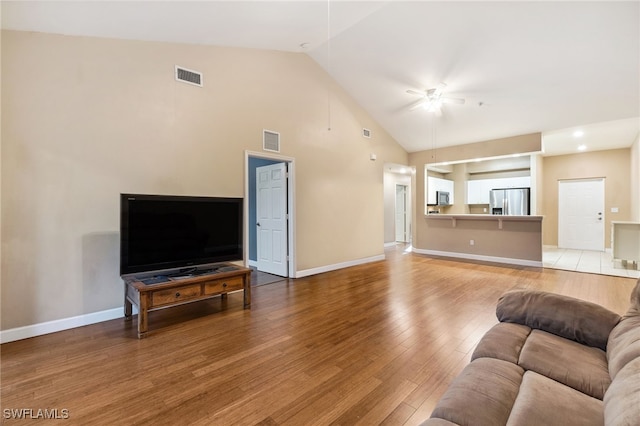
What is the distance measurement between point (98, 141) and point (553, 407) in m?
4.03

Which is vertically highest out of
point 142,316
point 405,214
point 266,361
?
point 405,214

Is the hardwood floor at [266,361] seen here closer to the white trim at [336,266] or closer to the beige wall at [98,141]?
the beige wall at [98,141]

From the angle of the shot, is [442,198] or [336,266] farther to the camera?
[442,198]

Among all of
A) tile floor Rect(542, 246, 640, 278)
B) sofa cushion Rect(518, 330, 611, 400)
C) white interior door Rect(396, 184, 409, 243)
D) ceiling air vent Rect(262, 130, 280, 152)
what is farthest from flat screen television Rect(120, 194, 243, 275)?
white interior door Rect(396, 184, 409, 243)

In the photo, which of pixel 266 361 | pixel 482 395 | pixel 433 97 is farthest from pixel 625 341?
pixel 433 97

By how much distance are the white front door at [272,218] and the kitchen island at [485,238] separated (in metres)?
4.38

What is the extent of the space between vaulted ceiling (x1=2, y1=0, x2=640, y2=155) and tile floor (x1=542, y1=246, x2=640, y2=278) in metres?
2.73

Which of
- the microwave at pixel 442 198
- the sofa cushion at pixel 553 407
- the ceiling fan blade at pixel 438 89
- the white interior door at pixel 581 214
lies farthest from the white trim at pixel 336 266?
the white interior door at pixel 581 214

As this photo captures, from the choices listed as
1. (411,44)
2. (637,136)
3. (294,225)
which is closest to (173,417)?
(294,225)

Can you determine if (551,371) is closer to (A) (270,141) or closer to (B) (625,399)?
(B) (625,399)

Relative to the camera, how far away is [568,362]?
1359 millimetres

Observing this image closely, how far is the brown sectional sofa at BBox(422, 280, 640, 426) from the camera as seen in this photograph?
3.23ft

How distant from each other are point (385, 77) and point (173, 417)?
5.51 meters

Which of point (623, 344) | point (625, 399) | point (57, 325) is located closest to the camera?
point (625, 399)
